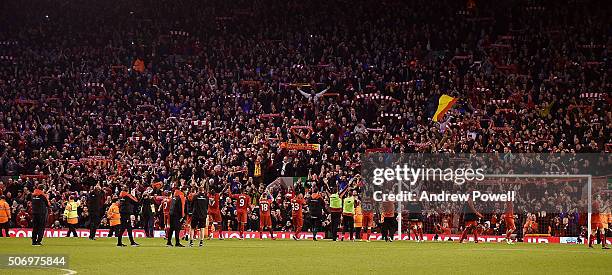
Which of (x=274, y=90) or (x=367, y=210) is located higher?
(x=274, y=90)

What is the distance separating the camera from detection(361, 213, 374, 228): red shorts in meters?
36.6

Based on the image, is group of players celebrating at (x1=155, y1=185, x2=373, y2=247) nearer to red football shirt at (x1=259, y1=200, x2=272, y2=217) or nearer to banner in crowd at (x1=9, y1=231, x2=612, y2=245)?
red football shirt at (x1=259, y1=200, x2=272, y2=217)

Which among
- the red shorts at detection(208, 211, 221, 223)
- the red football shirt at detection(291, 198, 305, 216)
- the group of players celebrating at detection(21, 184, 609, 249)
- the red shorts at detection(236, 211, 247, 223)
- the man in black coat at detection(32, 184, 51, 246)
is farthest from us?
the red shorts at detection(236, 211, 247, 223)

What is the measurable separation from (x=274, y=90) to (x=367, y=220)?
13.6 meters

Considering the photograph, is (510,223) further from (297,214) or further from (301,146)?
(301,146)

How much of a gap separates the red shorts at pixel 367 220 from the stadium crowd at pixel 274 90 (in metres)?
1.25

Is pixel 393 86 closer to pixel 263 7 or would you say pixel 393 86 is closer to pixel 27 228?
pixel 263 7

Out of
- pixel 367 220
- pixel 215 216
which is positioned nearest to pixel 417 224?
pixel 367 220

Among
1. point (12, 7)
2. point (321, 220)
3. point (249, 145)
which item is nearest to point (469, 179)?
point (321, 220)

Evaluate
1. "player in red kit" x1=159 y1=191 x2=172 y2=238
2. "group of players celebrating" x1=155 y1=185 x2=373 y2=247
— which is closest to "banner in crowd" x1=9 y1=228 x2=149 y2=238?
"player in red kit" x1=159 y1=191 x2=172 y2=238

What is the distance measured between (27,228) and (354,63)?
18191 millimetres

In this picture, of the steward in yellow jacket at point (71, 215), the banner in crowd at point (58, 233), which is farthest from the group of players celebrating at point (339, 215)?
the steward in yellow jacket at point (71, 215)

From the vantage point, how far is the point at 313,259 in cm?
2330

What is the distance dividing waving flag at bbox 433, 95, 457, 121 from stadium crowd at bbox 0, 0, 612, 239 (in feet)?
1.20
